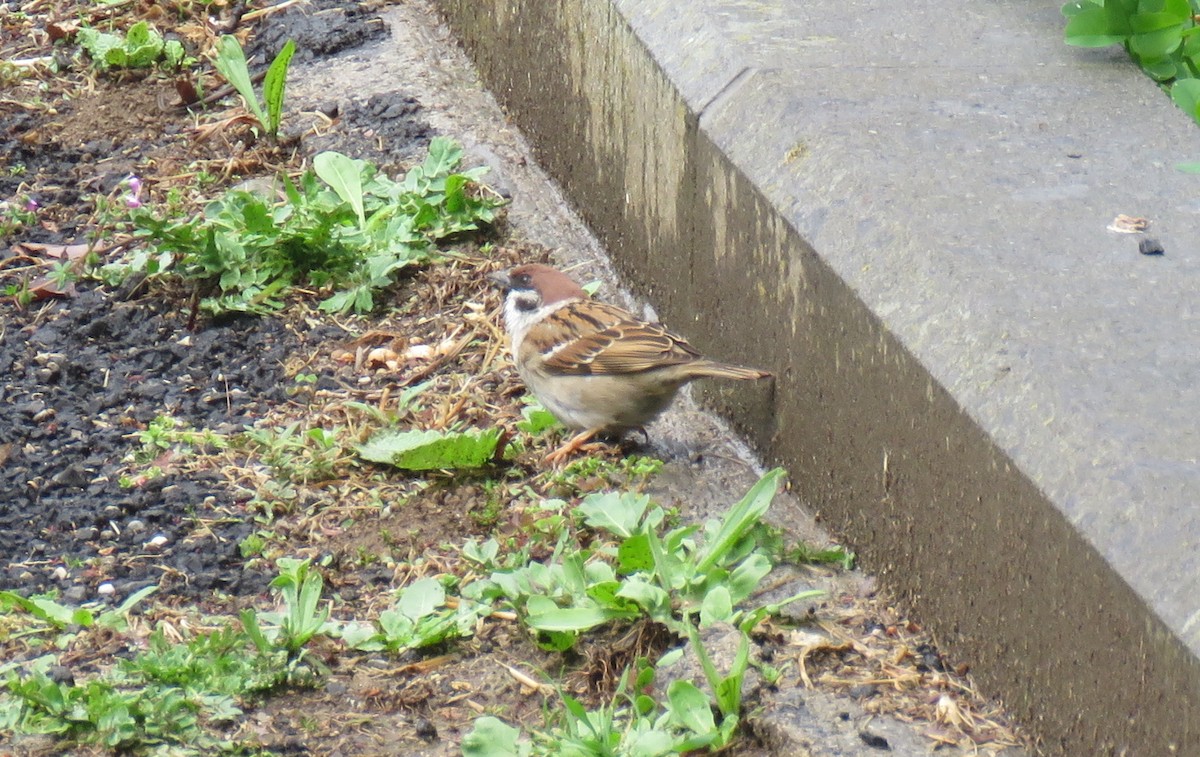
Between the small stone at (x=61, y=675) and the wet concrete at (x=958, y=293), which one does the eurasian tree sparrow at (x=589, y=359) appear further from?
the small stone at (x=61, y=675)

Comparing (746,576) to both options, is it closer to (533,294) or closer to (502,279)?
(533,294)

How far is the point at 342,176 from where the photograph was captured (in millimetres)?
5258

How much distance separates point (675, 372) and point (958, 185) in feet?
3.18

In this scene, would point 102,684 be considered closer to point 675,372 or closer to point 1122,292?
point 675,372

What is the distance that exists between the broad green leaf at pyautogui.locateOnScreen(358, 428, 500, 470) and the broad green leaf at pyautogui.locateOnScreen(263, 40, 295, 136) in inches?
82.7

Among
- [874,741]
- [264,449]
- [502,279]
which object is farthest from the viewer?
[502,279]

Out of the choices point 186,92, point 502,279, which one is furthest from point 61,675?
point 186,92

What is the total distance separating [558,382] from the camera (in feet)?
14.2

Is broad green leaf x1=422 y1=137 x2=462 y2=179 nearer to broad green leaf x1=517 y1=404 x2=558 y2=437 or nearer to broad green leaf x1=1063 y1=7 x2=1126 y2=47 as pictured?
broad green leaf x1=517 y1=404 x2=558 y2=437

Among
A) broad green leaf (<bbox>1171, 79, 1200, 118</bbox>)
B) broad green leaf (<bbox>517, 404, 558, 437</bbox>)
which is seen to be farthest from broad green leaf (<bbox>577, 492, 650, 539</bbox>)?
broad green leaf (<bbox>1171, 79, 1200, 118</bbox>)

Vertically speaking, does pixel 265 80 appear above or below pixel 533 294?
above

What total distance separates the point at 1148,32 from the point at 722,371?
5.04 ft

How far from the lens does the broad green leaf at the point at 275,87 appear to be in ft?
18.7

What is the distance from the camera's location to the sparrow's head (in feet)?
14.5
